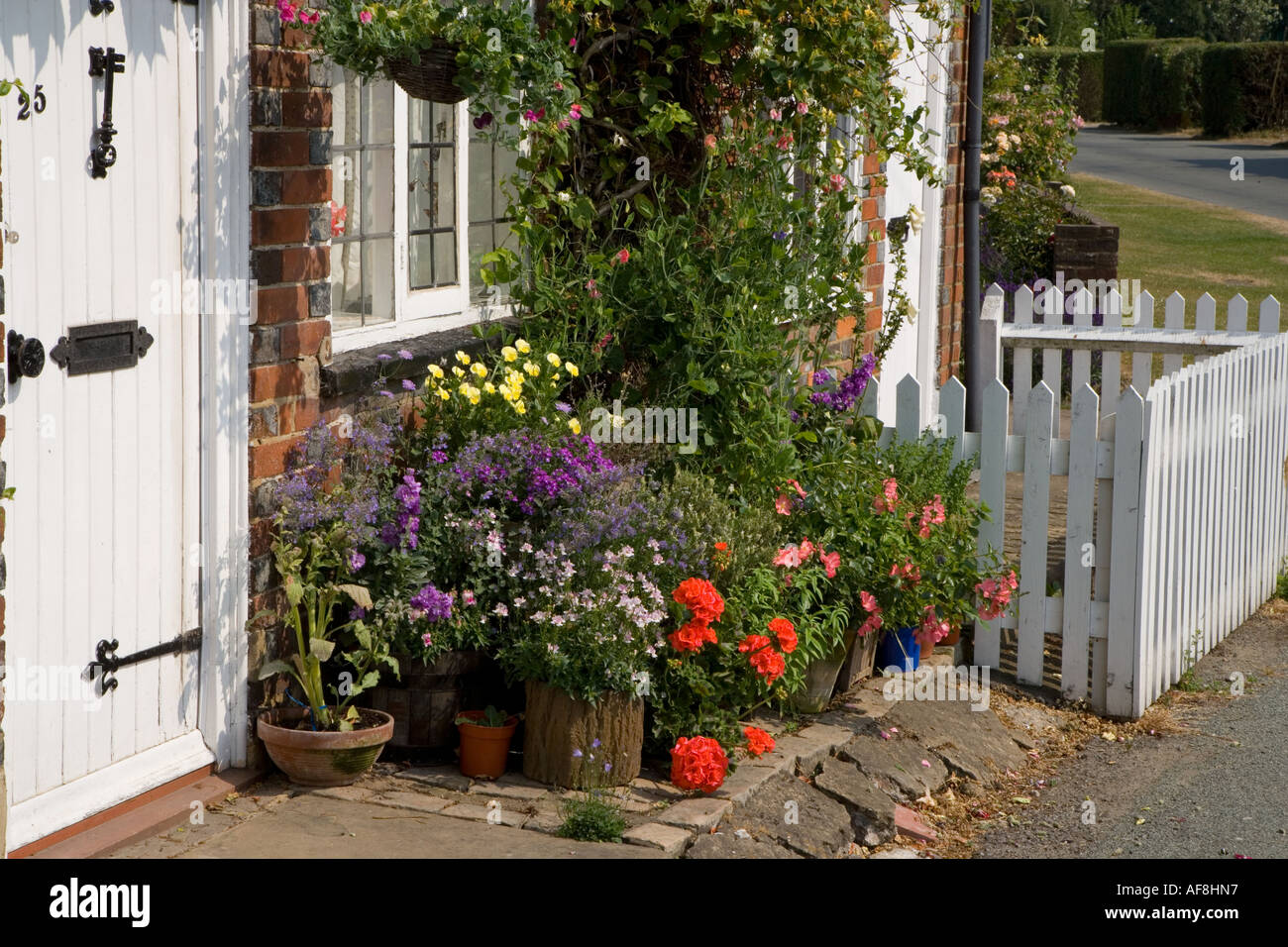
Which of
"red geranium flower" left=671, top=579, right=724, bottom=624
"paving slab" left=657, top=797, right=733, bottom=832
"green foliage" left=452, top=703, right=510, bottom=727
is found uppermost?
"red geranium flower" left=671, top=579, right=724, bottom=624

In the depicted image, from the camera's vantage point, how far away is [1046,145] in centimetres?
1155

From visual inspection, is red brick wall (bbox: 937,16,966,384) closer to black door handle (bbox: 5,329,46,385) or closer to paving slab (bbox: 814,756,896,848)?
paving slab (bbox: 814,756,896,848)

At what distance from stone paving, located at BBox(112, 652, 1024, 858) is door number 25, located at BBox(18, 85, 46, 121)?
1.78m

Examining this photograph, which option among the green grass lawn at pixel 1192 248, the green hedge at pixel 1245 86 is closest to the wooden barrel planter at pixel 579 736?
the green grass lawn at pixel 1192 248

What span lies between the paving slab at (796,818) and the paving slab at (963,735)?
0.69 meters

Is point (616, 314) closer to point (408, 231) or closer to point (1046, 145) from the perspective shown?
point (408, 231)

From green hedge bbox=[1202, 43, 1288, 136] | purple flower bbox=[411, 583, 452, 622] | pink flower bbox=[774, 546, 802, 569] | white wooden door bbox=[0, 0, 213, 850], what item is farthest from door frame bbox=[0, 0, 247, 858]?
green hedge bbox=[1202, 43, 1288, 136]

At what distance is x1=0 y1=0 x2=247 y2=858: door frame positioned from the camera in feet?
12.8

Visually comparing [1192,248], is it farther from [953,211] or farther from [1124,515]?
[1124,515]

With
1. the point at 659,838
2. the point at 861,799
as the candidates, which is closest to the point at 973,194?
the point at 861,799

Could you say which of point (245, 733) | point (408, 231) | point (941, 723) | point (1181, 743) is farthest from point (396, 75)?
point (1181, 743)

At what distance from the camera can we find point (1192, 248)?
19734mm

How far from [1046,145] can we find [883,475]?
703cm

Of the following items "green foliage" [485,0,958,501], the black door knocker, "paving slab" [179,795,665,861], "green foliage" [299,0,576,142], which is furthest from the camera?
"green foliage" [485,0,958,501]
